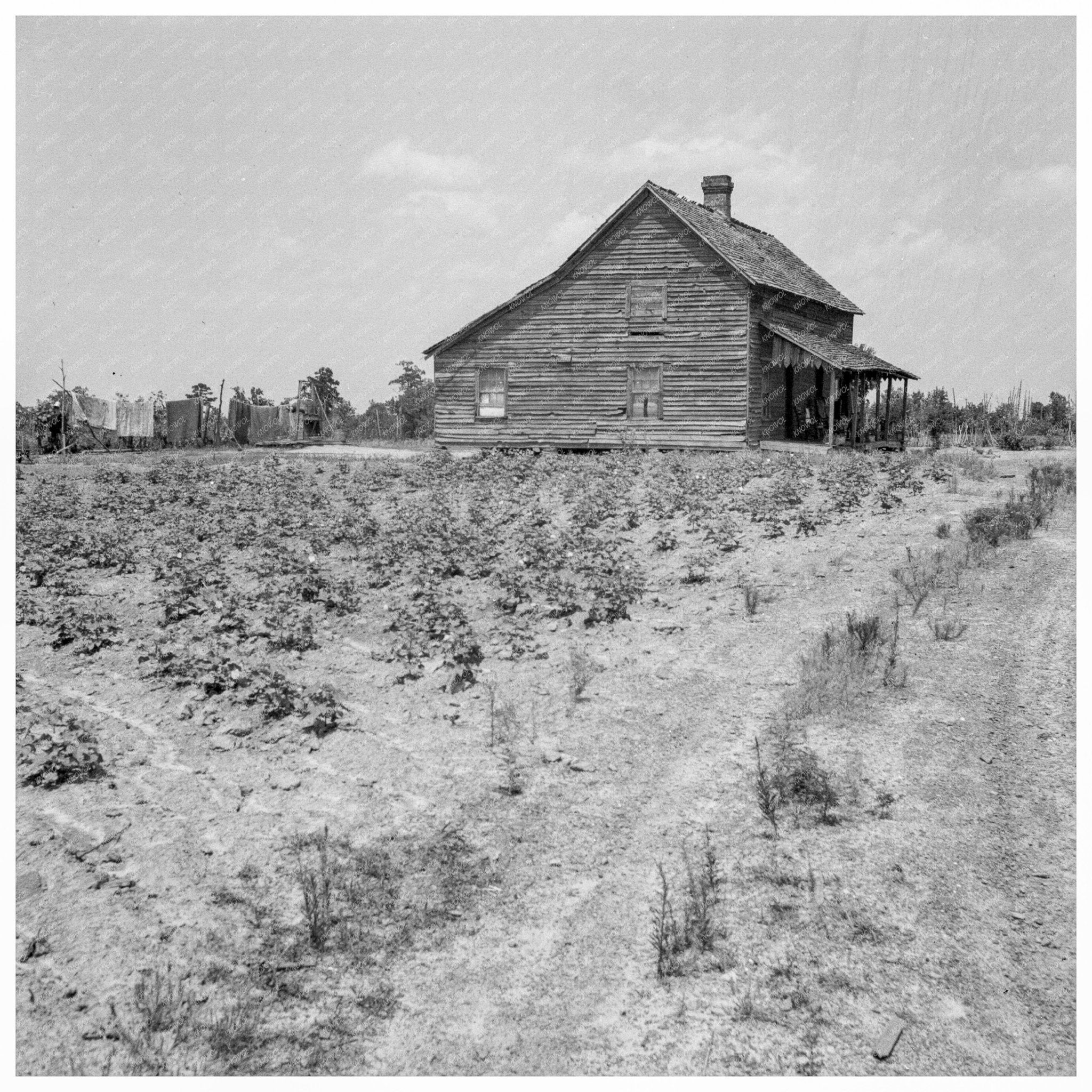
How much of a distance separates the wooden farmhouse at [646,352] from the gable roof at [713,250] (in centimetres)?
6

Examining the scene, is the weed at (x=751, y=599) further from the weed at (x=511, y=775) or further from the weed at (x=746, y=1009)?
the weed at (x=746, y=1009)

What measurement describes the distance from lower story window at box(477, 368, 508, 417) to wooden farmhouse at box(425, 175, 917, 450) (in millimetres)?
35

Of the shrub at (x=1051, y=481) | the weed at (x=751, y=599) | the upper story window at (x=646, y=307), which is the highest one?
the upper story window at (x=646, y=307)

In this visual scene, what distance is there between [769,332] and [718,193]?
739cm

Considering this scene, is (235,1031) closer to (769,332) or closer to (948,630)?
(948,630)

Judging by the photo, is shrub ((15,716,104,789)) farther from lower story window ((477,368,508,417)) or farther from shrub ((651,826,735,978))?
lower story window ((477,368,508,417))

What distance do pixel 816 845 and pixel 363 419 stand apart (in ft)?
184

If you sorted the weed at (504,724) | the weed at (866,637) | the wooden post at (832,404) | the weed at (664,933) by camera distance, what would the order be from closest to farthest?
the weed at (664,933)
the weed at (504,724)
the weed at (866,637)
the wooden post at (832,404)

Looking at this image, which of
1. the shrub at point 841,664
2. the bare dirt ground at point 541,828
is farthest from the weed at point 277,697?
the shrub at point 841,664

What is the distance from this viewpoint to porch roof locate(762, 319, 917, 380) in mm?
25359

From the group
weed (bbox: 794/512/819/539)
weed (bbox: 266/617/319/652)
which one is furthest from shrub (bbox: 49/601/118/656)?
weed (bbox: 794/512/819/539)

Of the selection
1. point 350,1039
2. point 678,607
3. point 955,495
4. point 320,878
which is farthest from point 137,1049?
point 955,495

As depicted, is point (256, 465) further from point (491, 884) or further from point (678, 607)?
point (491, 884)

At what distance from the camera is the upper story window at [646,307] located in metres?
26.3
